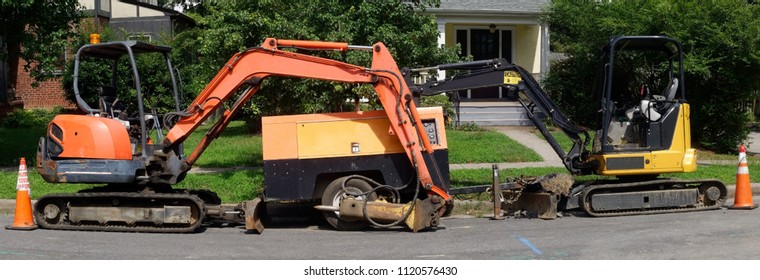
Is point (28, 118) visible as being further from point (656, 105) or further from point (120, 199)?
point (656, 105)

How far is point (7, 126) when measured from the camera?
22.4 meters

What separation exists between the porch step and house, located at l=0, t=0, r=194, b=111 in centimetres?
1081

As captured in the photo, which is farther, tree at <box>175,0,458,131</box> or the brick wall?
the brick wall

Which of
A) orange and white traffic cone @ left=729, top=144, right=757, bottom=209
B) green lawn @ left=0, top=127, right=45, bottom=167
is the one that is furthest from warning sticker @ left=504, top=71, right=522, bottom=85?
green lawn @ left=0, top=127, right=45, bottom=167

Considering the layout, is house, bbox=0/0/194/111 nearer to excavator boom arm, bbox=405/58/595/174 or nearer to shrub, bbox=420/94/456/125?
shrub, bbox=420/94/456/125

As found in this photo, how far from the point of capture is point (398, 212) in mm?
9312

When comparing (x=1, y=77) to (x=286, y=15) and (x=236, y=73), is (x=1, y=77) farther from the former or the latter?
(x=236, y=73)

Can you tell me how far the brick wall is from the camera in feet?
82.1

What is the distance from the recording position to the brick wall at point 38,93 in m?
25.0

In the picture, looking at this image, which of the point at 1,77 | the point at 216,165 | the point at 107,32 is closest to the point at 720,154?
the point at 216,165

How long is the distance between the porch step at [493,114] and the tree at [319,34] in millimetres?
7767

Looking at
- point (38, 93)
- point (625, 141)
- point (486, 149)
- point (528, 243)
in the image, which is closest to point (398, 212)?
point (528, 243)

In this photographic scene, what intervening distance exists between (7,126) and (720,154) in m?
19.5

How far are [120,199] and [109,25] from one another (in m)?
19.6
